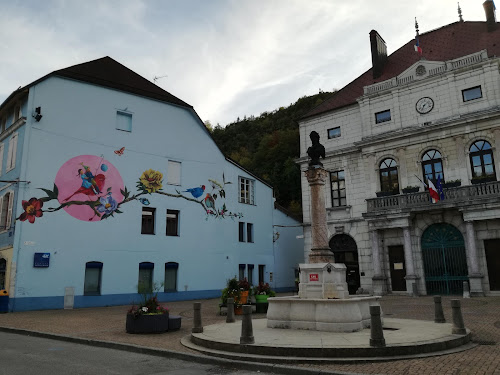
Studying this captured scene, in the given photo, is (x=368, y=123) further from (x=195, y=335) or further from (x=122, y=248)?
(x=195, y=335)

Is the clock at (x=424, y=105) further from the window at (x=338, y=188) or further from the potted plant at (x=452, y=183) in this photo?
the window at (x=338, y=188)

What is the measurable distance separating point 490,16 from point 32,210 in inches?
1252

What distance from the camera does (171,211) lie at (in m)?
28.4

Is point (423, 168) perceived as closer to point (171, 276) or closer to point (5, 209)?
point (171, 276)

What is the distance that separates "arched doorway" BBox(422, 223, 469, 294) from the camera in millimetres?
25219

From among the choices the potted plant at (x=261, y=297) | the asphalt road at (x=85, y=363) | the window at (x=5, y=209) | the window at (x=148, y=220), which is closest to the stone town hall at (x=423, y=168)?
the potted plant at (x=261, y=297)

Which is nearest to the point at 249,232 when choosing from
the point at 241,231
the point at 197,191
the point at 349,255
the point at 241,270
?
the point at 241,231

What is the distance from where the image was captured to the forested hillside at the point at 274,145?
5491cm

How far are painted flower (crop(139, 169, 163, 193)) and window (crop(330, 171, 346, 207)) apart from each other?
12.7 metres

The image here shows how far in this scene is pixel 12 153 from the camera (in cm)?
2397

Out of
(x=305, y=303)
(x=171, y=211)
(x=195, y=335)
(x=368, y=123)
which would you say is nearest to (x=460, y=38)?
(x=368, y=123)

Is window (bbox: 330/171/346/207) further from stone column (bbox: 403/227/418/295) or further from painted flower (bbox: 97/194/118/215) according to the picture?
painted flower (bbox: 97/194/118/215)

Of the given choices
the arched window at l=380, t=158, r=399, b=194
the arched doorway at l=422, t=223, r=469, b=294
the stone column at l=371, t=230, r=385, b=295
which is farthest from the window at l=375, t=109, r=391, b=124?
the arched doorway at l=422, t=223, r=469, b=294

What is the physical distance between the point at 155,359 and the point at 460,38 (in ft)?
101
